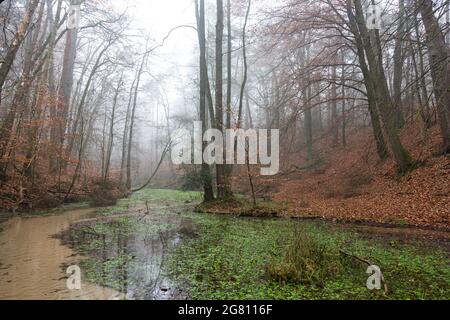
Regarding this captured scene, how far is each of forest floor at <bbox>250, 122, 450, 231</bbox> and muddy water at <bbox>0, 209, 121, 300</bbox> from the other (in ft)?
19.4

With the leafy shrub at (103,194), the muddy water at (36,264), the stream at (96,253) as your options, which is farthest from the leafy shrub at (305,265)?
the leafy shrub at (103,194)

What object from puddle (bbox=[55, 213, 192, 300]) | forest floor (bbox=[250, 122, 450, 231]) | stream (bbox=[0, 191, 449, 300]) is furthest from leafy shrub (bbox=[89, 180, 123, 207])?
forest floor (bbox=[250, 122, 450, 231])

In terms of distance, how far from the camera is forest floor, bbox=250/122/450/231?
8711mm

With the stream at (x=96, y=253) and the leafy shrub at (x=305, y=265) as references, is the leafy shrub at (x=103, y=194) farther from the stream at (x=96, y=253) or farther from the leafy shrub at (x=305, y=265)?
the leafy shrub at (x=305, y=265)

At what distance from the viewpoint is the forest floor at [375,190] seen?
28.6 ft

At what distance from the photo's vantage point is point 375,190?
11523 mm

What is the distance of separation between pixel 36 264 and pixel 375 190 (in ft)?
34.8

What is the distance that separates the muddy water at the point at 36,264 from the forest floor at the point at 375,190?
5.90 meters

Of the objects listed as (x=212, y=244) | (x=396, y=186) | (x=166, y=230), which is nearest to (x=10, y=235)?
(x=166, y=230)

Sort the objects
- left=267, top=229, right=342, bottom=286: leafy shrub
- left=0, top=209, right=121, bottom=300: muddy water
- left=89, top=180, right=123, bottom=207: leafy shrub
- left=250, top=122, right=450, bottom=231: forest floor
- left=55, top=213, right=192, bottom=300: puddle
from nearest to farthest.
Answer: left=0, top=209, right=121, bottom=300: muddy water → left=55, top=213, right=192, bottom=300: puddle → left=267, top=229, right=342, bottom=286: leafy shrub → left=250, top=122, right=450, bottom=231: forest floor → left=89, top=180, right=123, bottom=207: leafy shrub

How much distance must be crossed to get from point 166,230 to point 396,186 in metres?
8.01

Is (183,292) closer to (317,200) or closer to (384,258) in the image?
(384,258)

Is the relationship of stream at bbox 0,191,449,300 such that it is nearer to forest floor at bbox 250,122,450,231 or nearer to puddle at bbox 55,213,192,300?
puddle at bbox 55,213,192,300
